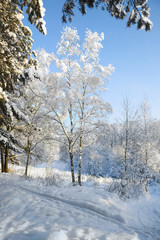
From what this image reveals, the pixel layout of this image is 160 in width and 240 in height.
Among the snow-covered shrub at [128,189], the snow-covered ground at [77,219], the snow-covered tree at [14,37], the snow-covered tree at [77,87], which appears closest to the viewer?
the snow-covered ground at [77,219]

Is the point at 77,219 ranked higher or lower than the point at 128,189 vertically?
higher

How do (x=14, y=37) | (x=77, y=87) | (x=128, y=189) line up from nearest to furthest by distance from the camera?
(x=14, y=37)
(x=128, y=189)
(x=77, y=87)

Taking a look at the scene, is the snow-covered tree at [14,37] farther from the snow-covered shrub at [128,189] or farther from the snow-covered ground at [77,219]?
the snow-covered shrub at [128,189]

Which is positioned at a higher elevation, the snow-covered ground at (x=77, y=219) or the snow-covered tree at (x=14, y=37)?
the snow-covered tree at (x=14, y=37)

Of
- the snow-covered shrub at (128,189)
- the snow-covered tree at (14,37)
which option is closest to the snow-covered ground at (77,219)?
the snow-covered shrub at (128,189)

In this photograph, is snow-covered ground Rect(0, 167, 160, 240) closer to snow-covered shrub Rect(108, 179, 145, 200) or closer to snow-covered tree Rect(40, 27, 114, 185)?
snow-covered shrub Rect(108, 179, 145, 200)

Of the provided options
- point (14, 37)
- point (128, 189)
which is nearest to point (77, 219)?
point (128, 189)

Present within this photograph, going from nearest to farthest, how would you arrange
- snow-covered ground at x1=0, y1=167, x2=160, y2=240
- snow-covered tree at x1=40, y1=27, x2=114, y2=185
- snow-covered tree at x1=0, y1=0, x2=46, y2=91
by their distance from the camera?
1. snow-covered ground at x1=0, y1=167, x2=160, y2=240
2. snow-covered tree at x1=0, y1=0, x2=46, y2=91
3. snow-covered tree at x1=40, y1=27, x2=114, y2=185

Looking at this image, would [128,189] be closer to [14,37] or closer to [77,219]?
[77,219]

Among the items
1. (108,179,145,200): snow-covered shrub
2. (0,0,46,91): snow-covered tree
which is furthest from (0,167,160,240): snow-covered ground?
(0,0,46,91): snow-covered tree

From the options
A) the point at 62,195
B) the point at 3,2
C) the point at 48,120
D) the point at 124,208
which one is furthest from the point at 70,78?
the point at 124,208

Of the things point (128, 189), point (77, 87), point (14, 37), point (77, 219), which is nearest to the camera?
point (77, 219)

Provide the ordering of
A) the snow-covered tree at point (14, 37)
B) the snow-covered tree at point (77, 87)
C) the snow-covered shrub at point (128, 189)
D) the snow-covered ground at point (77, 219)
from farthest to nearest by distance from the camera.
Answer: the snow-covered tree at point (77, 87), the snow-covered shrub at point (128, 189), the snow-covered tree at point (14, 37), the snow-covered ground at point (77, 219)

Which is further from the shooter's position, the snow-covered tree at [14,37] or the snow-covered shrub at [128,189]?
the snow-covered shrub at [128,189]
